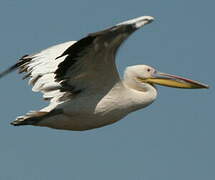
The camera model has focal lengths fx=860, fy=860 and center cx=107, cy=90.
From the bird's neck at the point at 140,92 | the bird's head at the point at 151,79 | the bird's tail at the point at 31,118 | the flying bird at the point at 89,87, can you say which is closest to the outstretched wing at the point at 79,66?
the flying bird at the point at 89,87

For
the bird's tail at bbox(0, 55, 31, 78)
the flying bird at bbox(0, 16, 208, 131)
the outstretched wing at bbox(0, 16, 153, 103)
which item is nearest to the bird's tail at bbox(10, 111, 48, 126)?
the flying bird at bbox(0, 16, 208, 131)

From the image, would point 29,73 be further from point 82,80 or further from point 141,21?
point 141,21

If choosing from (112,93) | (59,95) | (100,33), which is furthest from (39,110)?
(100,33)

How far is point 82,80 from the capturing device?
1383 centimetres

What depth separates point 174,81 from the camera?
15406 millimetres

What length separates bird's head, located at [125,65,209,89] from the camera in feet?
49.2

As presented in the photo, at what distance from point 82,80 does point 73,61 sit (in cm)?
67

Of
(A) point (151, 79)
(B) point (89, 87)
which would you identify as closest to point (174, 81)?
(A) point (151, 79)

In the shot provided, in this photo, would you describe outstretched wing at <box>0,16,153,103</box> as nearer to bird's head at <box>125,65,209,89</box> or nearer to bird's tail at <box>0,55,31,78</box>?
bird's tail at <box>0,55,31,78</box>

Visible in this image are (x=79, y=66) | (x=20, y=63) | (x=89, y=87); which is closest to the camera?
(x=79, y=66)

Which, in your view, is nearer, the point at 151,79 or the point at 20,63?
the point at 151,79

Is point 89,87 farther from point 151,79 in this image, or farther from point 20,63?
point 20,63

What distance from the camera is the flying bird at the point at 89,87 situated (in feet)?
42.9

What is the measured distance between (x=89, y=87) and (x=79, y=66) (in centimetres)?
67
